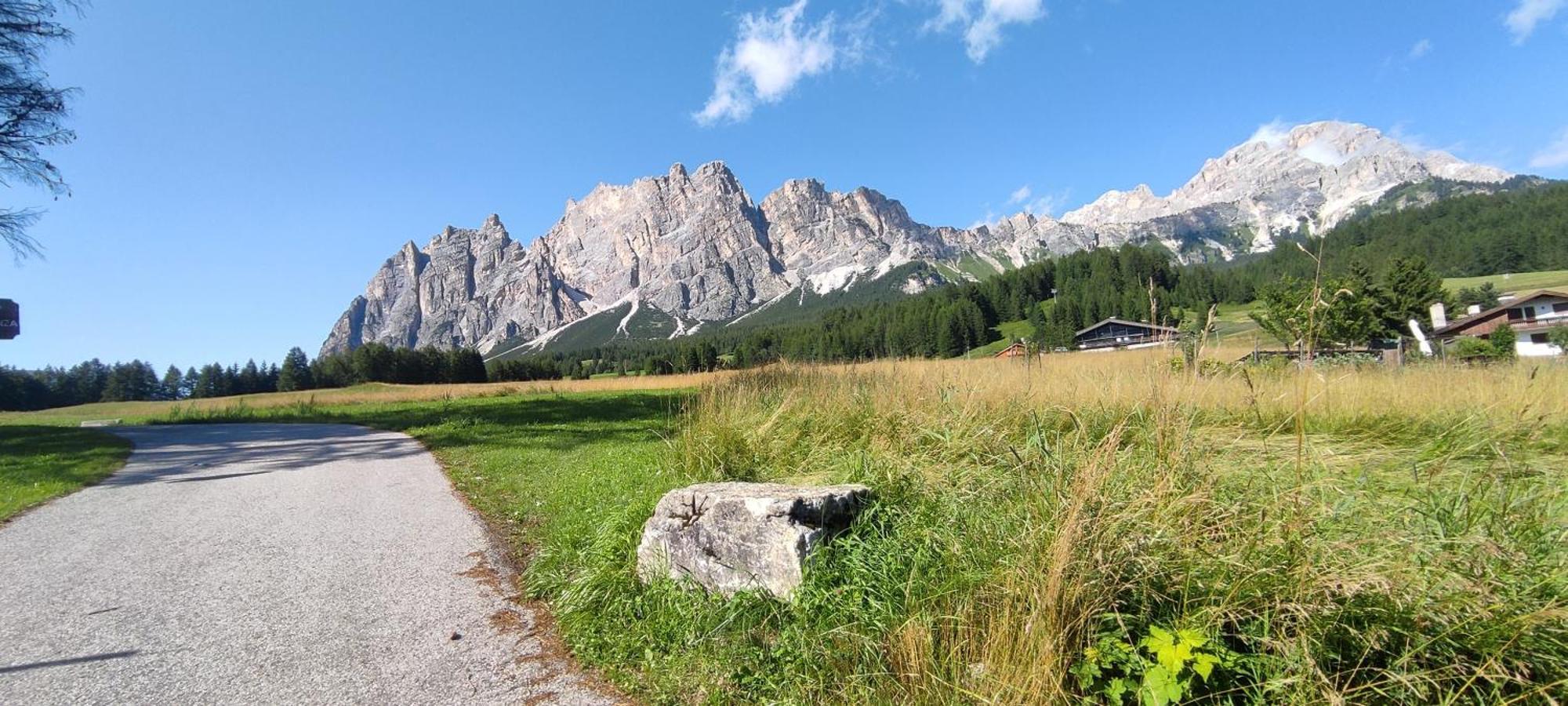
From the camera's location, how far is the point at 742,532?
A: 3857mm

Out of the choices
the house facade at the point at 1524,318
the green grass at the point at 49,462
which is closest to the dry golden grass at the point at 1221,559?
the green grass at the point at 49,462

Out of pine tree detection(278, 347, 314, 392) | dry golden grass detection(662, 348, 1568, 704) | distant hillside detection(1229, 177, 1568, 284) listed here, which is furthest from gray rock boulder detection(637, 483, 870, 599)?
distant hillside detection(1229, 177, 1568, 284)

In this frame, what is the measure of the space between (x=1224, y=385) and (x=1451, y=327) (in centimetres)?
6935

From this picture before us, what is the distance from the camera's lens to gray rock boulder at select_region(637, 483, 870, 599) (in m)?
3.63

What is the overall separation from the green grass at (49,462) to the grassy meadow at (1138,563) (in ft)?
24.2

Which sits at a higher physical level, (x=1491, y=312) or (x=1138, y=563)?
(x=1491, y=312)

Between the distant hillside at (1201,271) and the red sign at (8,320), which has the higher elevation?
the distant hillside at (1201,271)

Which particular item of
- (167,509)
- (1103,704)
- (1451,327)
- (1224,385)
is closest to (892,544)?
(1103,704)

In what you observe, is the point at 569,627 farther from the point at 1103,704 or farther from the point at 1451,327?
the point at 1451,327

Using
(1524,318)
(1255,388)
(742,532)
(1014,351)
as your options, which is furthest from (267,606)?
(1524,318)

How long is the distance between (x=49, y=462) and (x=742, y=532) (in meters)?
14.1

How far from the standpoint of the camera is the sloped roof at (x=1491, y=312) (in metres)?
48.2

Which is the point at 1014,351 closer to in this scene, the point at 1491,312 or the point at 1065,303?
the point at 1491,312

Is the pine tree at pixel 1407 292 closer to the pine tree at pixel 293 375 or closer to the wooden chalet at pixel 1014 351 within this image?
the wooden chalet at pixel 1014 351
